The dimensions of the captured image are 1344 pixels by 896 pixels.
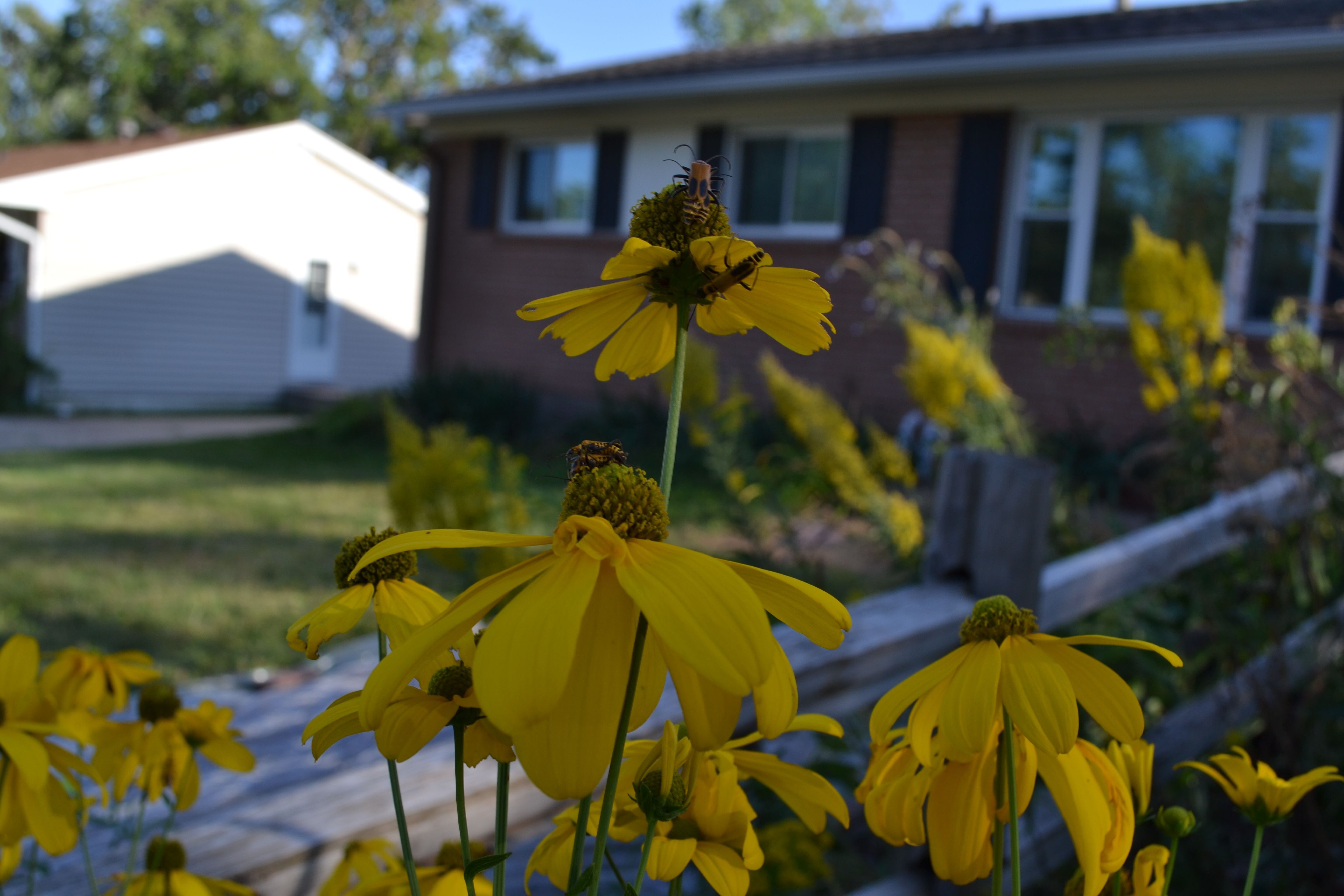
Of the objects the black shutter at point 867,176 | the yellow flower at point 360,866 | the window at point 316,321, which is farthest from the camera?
the window at point 316,321

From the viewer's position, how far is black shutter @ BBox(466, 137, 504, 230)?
12781 millimetres

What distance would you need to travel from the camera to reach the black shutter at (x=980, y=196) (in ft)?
30.1

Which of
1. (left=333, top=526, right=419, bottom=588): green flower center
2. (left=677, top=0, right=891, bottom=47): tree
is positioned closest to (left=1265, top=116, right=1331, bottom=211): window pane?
(left=333, top=526, right=419, bottom=588): green flower center

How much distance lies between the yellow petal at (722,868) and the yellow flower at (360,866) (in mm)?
289

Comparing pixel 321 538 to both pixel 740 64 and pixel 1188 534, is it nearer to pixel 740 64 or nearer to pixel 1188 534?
pixel 1188 534

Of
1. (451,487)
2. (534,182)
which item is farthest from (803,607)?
(534,182)

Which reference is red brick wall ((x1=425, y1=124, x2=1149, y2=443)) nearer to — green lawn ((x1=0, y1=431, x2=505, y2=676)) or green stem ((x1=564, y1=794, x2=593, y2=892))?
green lawn ((x1=0, y1=431, x2=505, y2=676))

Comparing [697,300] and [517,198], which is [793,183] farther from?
[697,300]

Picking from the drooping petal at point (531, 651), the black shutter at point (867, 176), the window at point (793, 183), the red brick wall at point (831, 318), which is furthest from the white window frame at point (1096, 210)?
the drooping petal at point (531, 651)

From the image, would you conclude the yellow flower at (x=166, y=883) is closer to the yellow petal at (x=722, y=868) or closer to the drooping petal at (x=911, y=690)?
the yellow petal at (x=722, y=868)

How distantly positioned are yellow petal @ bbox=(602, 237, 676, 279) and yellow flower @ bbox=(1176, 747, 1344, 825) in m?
0.50

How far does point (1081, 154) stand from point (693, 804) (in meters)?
9.34

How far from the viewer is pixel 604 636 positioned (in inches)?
18.1

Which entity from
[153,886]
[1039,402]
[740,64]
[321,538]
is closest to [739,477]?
[153,886]
